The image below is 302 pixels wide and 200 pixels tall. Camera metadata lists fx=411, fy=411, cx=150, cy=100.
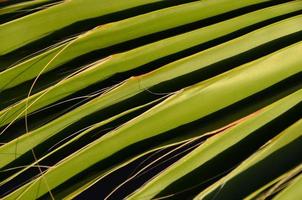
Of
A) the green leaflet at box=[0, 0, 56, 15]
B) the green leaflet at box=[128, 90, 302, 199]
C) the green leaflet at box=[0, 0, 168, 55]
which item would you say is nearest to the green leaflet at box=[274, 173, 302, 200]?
the green leaflet at box=[128, 90, 302, 199]

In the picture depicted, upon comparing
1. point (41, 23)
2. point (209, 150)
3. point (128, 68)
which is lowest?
point (209, 150)

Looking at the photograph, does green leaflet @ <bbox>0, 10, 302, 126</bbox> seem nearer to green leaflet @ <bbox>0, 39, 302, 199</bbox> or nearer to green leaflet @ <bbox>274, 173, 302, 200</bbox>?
green leaflet @ <bbox>0, 39, 302, 199</bbox>

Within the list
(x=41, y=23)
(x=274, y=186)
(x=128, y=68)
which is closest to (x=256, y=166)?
(x=274, y=186)

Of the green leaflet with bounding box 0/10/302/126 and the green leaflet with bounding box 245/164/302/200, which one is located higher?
the green leaflet with bounding box 0/10/302/126

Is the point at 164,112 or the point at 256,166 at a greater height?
the point at 164,112

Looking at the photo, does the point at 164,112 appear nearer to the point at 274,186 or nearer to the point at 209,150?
the point at 209,150

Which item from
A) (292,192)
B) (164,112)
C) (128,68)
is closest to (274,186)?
(292,192)

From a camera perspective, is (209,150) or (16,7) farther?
(16,7)

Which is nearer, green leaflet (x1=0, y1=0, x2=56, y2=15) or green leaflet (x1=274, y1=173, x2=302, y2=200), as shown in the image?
green leaflet (x1=274, y1=173, x2=302, y2=200)
